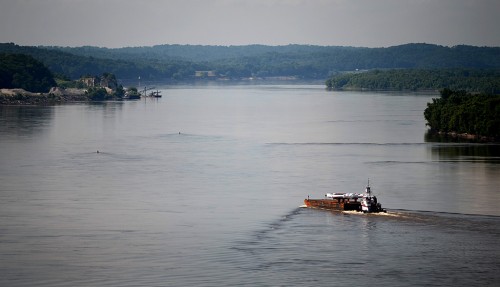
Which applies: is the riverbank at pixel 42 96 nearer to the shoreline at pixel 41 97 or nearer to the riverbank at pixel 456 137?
the shoreline at pixel 41 97

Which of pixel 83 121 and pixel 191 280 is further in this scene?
pixel 83 121

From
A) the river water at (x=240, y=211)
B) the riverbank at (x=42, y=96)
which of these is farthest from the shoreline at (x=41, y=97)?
the river water at (x=240, y=211)

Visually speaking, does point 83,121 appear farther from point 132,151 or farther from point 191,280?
point 191,280

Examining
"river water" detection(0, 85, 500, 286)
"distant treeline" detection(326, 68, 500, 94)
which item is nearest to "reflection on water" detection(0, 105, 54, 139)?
"river water" detection(0, 85, 500, 286)

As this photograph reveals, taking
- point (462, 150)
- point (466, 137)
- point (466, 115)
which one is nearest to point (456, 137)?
point (466, 137)

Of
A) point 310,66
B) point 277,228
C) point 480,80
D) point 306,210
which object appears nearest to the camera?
point 277,228

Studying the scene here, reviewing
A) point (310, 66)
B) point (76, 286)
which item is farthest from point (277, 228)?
point (310, 66)

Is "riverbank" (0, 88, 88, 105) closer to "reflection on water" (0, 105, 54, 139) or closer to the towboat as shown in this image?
"reflection on water" (0, 105, 54, 139)
